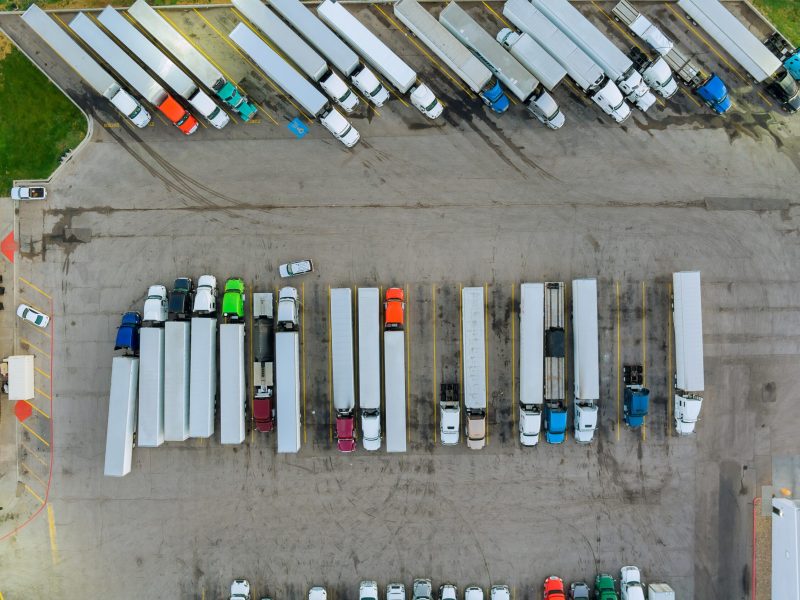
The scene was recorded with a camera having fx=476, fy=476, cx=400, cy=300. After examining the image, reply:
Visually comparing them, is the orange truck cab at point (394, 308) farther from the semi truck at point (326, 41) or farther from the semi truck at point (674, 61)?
the semi truck at point (674, 61)

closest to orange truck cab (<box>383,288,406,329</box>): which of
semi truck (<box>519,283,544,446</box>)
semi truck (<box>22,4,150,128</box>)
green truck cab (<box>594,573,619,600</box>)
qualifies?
semi truck (<box>519,283,544,446</box>)

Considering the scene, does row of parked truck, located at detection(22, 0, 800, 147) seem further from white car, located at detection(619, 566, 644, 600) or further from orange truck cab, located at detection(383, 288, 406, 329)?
white car, located at detection(619, 566, 644, 600)

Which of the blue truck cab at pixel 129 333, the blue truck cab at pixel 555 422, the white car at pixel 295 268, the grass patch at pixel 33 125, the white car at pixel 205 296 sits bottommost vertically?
the blue truck cab at pixel 555 422

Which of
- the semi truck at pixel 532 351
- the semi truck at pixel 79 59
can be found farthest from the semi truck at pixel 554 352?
the semi truck at pixel 79 59

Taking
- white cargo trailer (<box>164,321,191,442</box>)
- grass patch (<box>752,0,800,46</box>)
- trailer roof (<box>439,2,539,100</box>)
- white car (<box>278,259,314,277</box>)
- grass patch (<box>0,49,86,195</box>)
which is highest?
grass patch (<box>752,0,800,46</box>)

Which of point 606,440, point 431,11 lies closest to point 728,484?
point 606,440

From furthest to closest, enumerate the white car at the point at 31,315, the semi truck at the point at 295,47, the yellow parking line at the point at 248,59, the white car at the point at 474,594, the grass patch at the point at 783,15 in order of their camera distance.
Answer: the grass patch at the point at 783,15 < the yellow parking line at the point at 248,59 < the white car at the point at 31,315 < the white car at the point at 474,594 < the semi truck at the point at 295,47
